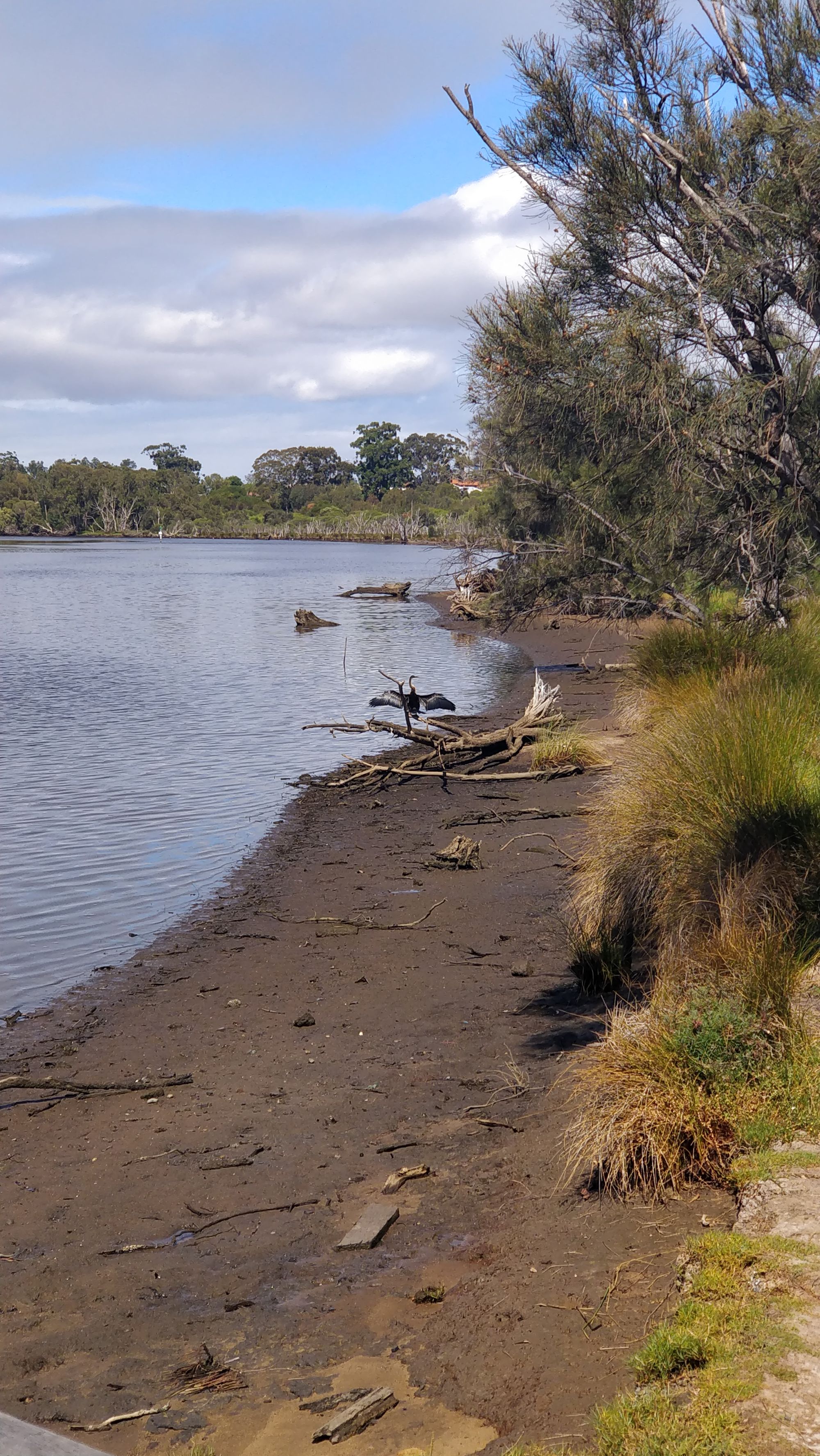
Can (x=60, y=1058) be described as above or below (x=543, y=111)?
below

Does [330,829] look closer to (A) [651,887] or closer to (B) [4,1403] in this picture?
(A) [651,887]

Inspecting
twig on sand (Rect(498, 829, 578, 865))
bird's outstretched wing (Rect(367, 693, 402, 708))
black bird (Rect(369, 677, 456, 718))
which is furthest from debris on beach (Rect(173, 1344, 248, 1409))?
bird's outstretched wing (Rect(367, 693, 402, 708))

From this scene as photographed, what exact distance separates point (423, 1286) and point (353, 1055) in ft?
7.39

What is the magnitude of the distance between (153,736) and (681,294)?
11542 millimetres

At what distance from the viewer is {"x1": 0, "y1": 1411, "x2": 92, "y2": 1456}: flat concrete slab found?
69.5 inches

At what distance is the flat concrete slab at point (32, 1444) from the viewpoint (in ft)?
5.79

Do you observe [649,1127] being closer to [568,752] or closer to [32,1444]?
[32,1444]

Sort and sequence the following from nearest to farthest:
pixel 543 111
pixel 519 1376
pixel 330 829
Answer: pixel 519 1376
pixel 543 111
pixel 330 829

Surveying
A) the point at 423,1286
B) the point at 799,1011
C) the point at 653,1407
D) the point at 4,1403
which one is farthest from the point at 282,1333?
the point at 799,1011

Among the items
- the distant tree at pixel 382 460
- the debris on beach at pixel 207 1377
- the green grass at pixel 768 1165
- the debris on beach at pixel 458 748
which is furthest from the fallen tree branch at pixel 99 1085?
the distant tree at pixel 382 460

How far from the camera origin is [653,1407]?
118 inches

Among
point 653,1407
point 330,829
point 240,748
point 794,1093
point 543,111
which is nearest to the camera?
point 653,1407

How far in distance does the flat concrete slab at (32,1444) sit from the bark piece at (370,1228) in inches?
113

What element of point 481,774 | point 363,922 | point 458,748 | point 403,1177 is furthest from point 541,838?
point 403,1177
